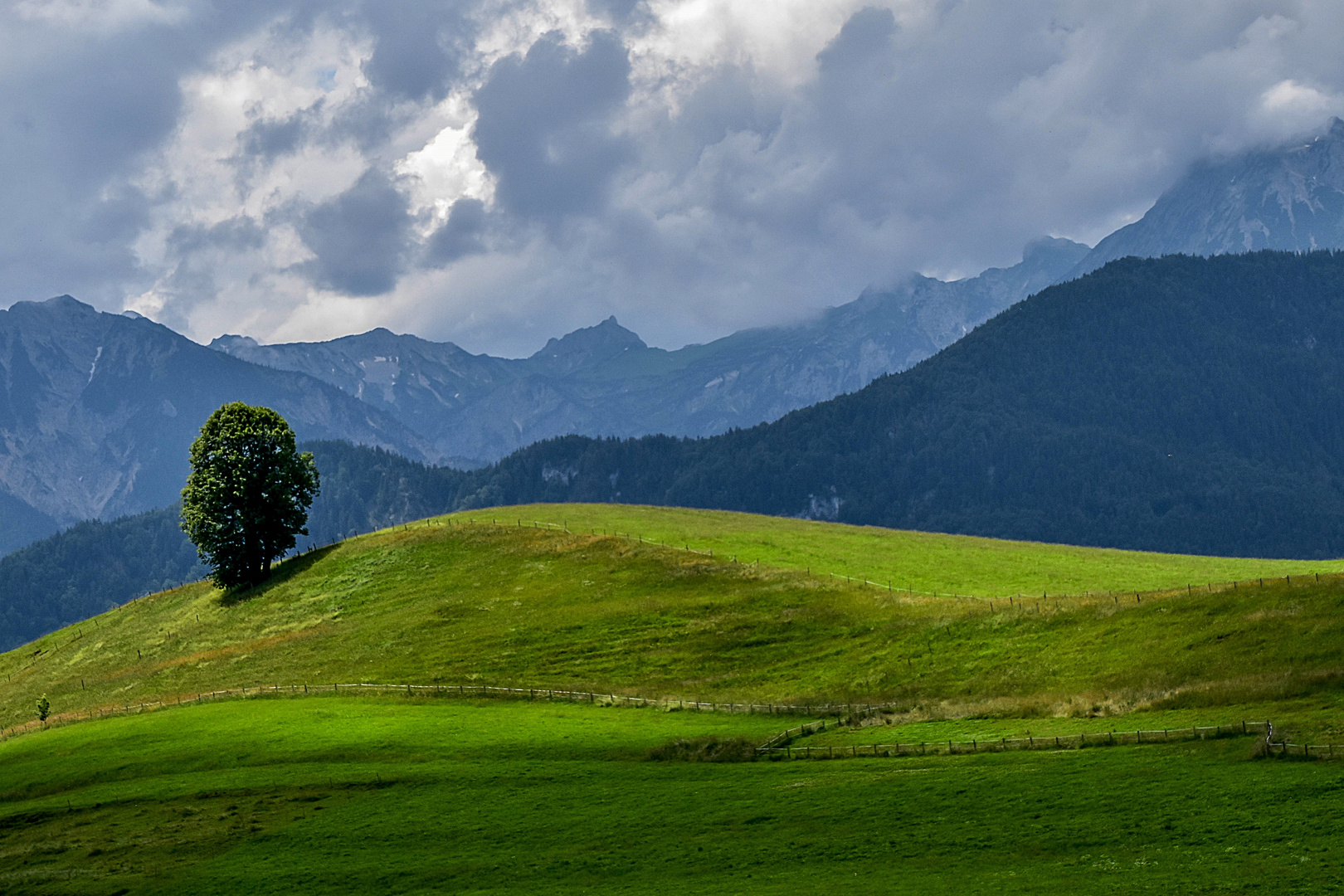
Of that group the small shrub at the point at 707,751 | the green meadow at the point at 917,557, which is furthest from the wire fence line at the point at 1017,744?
the green meadow at the point at 917,557

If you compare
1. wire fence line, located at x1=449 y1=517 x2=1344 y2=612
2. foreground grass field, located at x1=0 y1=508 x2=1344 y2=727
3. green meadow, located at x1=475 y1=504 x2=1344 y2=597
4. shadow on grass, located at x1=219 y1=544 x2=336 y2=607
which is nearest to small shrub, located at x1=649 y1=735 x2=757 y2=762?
foreground grass field, located at x1=0 y1=508 x2=1344 y2=727

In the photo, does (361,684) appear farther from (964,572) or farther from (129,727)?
(964,572)

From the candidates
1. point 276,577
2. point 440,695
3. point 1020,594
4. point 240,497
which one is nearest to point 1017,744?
point 1020,594

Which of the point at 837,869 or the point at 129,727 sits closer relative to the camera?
the point at 837,869

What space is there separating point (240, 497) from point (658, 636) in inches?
2377

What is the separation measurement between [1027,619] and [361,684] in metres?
50.7

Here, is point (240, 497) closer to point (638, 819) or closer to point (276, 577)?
point (276, 577)

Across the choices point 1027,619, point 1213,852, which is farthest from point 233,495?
point 1213,852

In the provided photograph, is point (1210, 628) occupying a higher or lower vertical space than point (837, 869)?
higher

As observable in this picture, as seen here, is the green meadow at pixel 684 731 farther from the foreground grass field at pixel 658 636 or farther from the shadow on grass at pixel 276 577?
the shadow on grass at pixel 276 577

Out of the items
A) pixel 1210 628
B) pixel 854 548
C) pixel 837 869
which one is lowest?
pixel 837 869

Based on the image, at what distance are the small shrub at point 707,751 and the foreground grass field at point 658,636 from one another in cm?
1252

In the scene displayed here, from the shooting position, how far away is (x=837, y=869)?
136 ft

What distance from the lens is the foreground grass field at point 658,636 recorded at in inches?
2586
